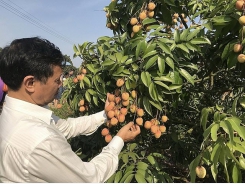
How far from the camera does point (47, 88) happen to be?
3.79 feet

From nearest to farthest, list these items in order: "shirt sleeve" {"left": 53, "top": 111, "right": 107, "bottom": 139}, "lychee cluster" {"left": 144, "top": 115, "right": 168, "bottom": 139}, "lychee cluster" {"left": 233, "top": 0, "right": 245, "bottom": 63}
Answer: "lychee cluster" {"left": 233, "top": 0, "right": 245, "bottom": 63} < "lychee cluster" {"left": 144, "top": 115, "right": 168, "bottom": 139} < "shirt sleeve" {"left": 53, "top": 111, "right": 107, "bottom": 139}

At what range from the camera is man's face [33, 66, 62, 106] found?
3.74ft

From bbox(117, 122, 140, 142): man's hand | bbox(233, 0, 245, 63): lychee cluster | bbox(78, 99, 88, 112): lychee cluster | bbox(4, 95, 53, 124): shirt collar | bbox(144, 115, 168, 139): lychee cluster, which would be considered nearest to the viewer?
bbox(4, 95, 53, 124): shirt collar

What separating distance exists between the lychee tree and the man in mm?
363

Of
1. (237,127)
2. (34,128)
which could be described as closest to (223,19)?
(237,127)

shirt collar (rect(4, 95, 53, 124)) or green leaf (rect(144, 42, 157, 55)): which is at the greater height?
green leaf (rect(144, 42, 157, 55))

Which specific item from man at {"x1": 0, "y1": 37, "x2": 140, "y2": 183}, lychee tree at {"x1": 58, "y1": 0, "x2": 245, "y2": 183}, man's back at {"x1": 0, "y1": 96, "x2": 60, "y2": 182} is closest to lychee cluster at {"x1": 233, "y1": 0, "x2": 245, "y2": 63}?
lychee tree at {"x1": 58, "y1": 0, "x2": 245, "y2": 183}

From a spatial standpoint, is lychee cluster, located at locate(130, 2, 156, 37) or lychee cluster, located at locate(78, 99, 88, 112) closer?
lychee cluster, located at locate(130, 2, 156, 37)

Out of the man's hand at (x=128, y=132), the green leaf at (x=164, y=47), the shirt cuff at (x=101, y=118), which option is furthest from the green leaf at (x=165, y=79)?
the shirt cuff at (x=101, y=118)

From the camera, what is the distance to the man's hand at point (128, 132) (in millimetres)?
1465

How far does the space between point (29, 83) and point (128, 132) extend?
0.57 m

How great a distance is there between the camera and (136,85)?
149cm

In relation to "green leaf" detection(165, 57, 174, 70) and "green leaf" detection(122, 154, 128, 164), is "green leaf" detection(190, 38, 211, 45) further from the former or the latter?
"green leaf" detection(122, 154, 128, 164)

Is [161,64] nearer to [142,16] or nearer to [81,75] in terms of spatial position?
[142,16]
